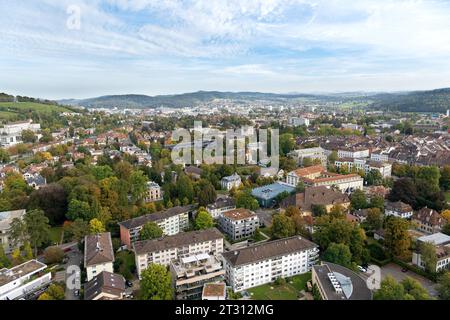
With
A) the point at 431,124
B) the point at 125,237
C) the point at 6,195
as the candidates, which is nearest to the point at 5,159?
the point at 6,195

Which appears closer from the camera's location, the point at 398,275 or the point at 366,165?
the point at 398,275

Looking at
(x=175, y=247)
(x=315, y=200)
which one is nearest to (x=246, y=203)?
(x=315, y=200)

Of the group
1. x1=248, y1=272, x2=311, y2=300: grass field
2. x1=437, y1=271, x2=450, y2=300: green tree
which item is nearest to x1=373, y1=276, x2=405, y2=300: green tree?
x1=437, y1=271, x2=450, y2=300: green tree

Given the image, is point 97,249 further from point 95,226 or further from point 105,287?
point 95,226

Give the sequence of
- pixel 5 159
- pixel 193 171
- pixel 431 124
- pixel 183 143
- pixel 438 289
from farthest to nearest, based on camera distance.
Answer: pixel 431 124, pixel 183 143, pixel 5 159, pixel 193 171, pixel 438 289

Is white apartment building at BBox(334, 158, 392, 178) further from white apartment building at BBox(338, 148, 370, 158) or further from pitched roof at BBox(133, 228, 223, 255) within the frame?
pitched roof at BBox(133, 228, 223, 255)

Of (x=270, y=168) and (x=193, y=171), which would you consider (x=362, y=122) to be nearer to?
(x=270, y=168)
